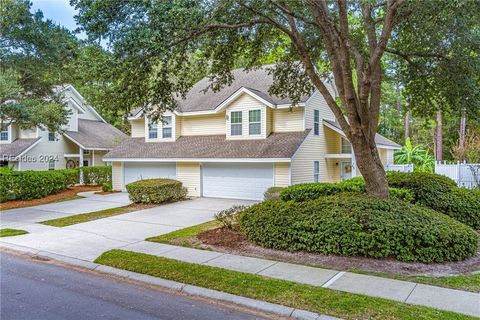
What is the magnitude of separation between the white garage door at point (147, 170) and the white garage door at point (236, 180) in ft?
7.91

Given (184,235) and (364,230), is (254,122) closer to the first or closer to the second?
(184,235)

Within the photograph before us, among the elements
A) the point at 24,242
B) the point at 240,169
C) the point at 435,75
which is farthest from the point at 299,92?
the point at 24,242

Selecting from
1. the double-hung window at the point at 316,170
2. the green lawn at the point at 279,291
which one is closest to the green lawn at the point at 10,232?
the green lawn at the point at 279,291

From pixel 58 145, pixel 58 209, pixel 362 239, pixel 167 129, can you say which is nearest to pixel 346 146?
pixel 167 129

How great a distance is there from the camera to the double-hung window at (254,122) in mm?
18797

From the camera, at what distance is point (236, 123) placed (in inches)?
765

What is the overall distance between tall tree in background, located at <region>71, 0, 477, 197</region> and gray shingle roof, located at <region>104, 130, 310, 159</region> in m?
5.58

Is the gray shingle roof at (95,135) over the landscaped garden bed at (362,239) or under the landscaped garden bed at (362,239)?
over

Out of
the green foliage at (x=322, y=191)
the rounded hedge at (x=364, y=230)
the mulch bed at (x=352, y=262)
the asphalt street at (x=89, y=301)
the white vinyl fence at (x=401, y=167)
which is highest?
the white vinyl fence at (x=401, y=167)

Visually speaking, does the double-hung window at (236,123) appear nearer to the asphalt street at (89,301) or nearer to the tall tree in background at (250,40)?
the tall tree in background at (250,40)

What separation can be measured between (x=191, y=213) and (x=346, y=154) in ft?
31.6

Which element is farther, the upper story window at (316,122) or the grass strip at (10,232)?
the upper story window at (316,122)

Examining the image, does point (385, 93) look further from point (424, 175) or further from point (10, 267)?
point (10, 267)

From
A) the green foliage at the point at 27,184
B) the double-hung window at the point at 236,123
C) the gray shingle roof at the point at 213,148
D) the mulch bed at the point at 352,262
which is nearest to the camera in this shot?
the mulch bed at the point at 352,262
